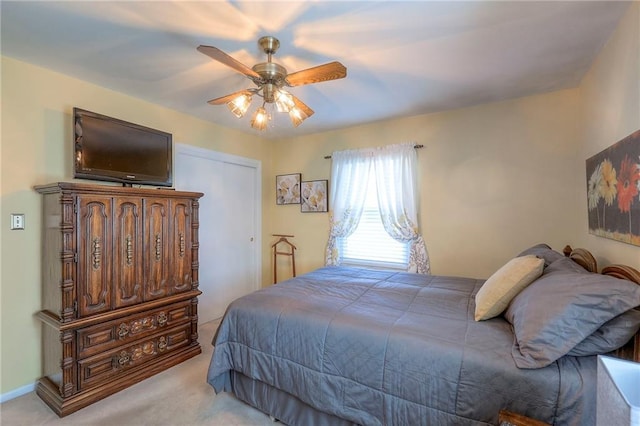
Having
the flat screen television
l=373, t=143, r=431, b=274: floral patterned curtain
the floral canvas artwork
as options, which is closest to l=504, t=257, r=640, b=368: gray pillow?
the floral canvas artwork

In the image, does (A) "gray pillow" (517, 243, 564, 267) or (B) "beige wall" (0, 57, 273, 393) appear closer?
(A) "gray pillow" (517, 243, 564, 267)

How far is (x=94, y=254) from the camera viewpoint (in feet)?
7.00

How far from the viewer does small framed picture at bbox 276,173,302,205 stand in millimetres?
4215

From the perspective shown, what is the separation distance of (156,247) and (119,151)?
0.90 meters

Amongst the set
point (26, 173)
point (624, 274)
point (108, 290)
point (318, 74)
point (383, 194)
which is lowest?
point (108, 290)

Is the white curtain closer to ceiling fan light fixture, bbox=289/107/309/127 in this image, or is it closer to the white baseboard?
ceiling fan light fixture, bbox=289/107/309/127

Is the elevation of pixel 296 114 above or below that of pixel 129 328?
above

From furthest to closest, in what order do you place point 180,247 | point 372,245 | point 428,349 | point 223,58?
1. point 372,245
2. point 180,247
3. point 223,58
4. point 428,349

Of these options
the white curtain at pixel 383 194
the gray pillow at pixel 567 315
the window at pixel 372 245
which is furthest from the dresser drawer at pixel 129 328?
the gray pillow at pixel 567 315

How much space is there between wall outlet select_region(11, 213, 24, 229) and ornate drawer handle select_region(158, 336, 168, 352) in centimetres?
139

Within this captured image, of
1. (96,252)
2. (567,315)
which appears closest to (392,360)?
(567,315)

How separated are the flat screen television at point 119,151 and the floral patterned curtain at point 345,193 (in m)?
1.99

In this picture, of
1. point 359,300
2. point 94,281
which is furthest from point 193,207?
point 359,300

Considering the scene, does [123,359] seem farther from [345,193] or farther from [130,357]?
[345,193]
